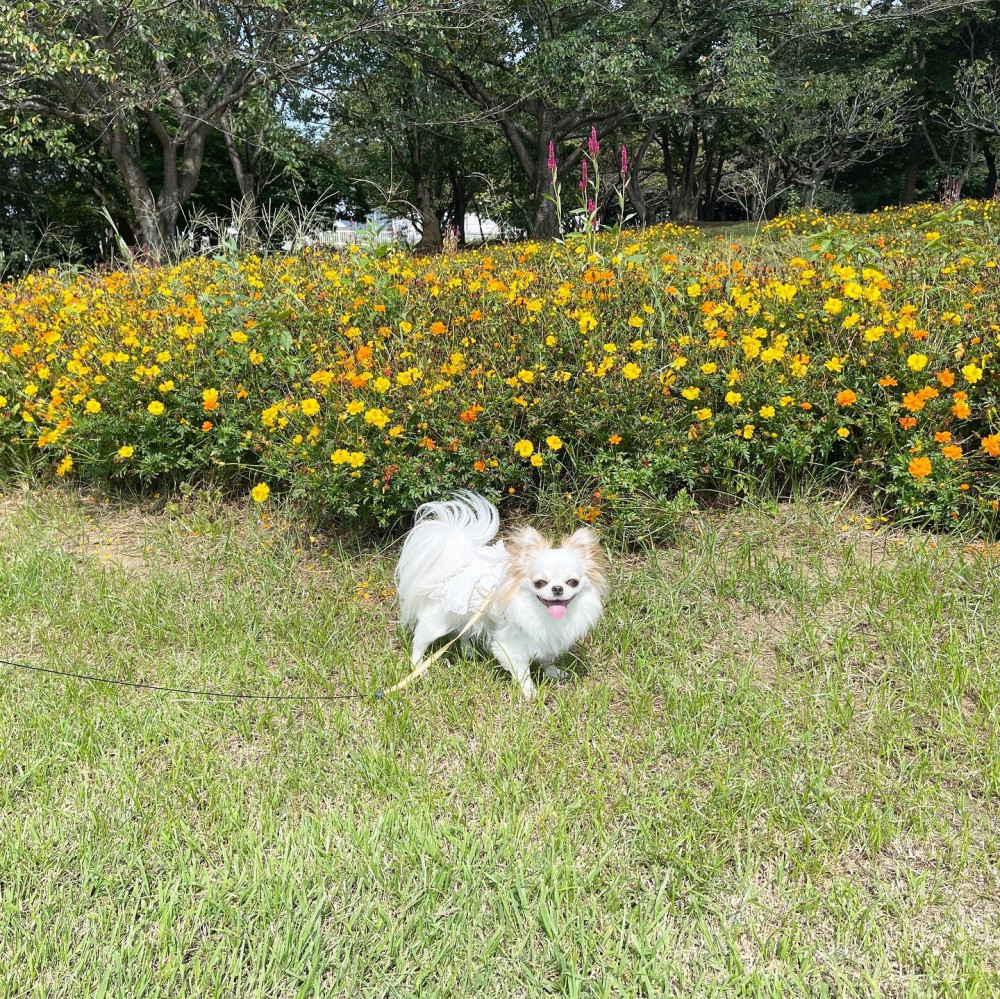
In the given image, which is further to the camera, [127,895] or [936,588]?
[936,588]

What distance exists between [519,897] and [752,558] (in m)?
1.58

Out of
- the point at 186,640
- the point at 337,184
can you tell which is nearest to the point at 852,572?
the point at 186,640

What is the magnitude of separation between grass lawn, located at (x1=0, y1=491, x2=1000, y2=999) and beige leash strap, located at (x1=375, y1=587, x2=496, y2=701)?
5cm

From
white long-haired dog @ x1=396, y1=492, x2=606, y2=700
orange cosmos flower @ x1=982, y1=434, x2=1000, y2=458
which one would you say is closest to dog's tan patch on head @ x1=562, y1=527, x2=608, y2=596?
white long-haired dog @ x1=396, y1=492, x2=606, y2=700

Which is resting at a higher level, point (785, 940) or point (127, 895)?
point (127, 895)

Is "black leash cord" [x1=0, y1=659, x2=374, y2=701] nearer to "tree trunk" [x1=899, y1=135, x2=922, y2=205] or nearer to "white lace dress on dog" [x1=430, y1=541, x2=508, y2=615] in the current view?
"white lace dress on dog" [x1=430, y1=541, x2=508, y2=615]

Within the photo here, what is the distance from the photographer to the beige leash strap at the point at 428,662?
2104 millimetres

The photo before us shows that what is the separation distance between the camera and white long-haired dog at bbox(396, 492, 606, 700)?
1.93 m

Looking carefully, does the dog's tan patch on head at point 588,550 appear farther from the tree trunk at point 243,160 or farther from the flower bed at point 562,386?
the tree trunk at point 243,160

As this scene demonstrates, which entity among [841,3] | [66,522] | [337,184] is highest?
[841,3]

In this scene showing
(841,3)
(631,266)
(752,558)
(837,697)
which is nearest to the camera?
(837,697)

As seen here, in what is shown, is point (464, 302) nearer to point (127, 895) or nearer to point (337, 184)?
point (127, 895)

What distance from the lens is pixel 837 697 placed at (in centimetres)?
206

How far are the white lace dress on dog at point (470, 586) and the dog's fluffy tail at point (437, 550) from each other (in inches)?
1.0
